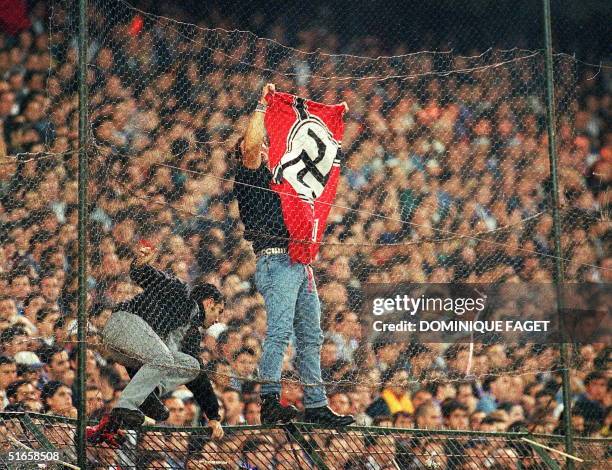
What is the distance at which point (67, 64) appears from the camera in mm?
8250

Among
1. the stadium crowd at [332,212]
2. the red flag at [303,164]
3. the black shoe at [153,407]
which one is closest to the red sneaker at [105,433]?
the stadium crowd at [332,212]

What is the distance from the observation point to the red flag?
850cm

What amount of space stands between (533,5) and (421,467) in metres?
3.91

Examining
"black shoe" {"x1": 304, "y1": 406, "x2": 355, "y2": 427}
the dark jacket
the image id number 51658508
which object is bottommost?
the image id number 51658508

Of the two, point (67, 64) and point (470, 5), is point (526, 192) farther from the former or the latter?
point (67, 64)

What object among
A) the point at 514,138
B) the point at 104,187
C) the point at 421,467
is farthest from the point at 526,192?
the point at 104,187

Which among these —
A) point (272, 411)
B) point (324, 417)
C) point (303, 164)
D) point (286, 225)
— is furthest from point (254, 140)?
point (324, 417)

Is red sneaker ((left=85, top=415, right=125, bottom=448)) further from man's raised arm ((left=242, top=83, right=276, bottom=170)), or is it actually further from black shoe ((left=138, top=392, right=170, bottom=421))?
man's raised arm ((left=242, top=83, right=276, bottom=170))

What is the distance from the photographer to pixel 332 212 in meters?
8.87
